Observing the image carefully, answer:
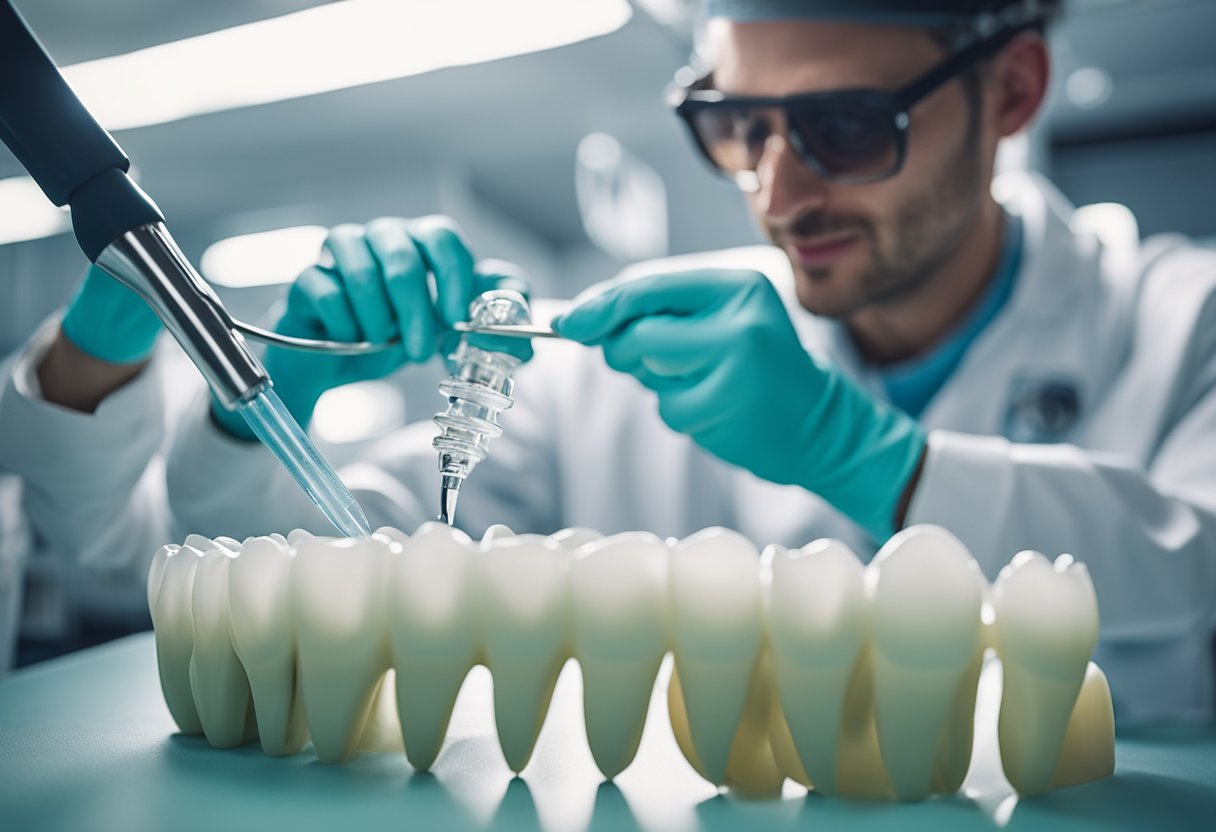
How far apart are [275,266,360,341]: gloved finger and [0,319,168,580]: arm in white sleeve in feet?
0.61

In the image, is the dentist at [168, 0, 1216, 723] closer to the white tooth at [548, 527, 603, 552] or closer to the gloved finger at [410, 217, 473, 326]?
the gloved finger at [410, 217, 473, 326]

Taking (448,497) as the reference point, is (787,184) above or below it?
above

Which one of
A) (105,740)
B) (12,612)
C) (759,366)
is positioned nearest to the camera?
(105,740)

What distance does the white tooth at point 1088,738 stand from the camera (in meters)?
0.47

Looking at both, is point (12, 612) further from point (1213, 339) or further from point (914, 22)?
point (1213, 339)

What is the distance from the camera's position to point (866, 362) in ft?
4.98

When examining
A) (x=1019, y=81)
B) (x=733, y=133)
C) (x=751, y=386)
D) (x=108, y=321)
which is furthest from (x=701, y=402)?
(x=1019, y=81)

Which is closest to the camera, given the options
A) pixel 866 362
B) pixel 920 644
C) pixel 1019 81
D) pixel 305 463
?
pixel 920 644

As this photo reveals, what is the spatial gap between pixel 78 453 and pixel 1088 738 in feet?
3.19

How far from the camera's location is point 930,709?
1.37ft

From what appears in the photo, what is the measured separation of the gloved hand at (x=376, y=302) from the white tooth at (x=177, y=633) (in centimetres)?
37

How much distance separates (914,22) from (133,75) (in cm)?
202

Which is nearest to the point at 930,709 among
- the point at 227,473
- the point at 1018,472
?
the point at 1018,472

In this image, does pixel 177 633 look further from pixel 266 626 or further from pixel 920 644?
pixel 920 644
